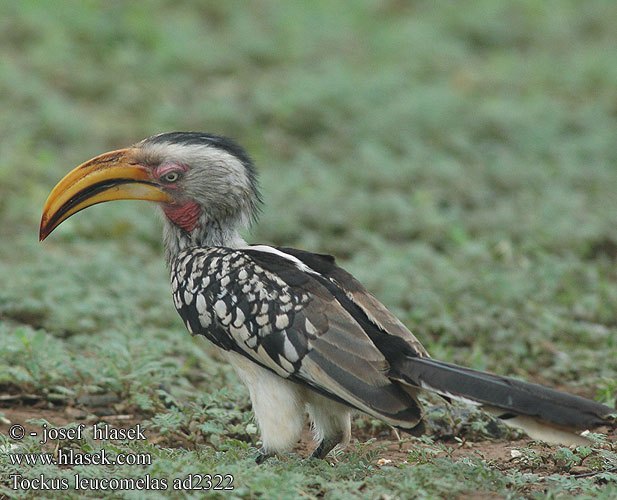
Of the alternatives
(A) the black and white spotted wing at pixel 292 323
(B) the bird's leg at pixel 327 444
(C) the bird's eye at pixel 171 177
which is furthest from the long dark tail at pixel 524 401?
(C) the bird's eye at pixel 171 177

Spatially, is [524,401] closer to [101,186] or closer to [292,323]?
[292,323]

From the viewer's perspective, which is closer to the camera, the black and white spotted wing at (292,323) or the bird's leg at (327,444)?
the black and white spotted wing at (292,323)

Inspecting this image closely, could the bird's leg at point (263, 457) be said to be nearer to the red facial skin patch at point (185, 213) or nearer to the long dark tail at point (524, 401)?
the long dark tail at point (524, 401)

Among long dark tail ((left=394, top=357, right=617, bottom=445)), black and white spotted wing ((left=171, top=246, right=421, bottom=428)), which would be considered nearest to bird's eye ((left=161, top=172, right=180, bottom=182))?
black and white spotted wing ((left=171, top=246, right=421, bottom=428))

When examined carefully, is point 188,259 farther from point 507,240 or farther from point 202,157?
point 507,240

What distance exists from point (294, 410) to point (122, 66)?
24.6ft

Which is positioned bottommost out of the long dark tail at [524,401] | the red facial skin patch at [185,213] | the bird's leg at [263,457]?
the bird's leg at [263,457]

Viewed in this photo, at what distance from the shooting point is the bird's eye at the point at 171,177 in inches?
169

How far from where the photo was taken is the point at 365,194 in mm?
8180

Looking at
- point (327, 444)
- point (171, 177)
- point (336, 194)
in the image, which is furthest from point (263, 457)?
point (336, 194)

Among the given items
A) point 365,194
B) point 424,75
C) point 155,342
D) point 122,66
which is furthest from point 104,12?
point 155,342

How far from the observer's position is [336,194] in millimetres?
8102

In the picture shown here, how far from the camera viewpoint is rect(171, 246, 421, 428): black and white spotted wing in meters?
3.55

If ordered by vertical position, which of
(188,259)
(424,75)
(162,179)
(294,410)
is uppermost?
(424,75)
